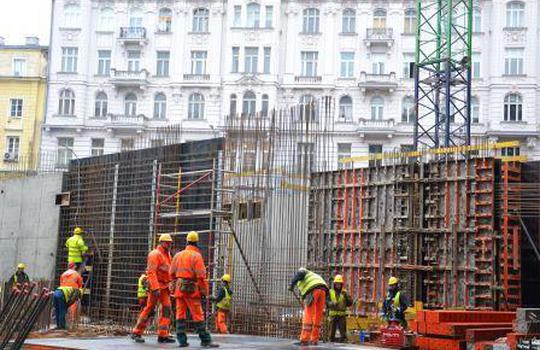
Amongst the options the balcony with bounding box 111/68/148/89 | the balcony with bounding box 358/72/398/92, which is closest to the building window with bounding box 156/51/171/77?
the balcony with bounding box 111/68/148/89

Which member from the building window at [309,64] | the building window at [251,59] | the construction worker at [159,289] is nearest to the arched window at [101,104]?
the building window at [251,59]

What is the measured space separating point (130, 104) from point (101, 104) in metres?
1.95

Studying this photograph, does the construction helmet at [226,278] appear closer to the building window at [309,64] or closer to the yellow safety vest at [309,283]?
the yellow safety vest at [309,283]

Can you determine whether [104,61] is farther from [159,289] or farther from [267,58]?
[159,289]

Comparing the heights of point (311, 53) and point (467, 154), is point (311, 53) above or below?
above

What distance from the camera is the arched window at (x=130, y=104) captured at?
178 ft

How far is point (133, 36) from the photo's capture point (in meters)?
53.9

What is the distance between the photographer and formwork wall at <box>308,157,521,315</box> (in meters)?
17.4

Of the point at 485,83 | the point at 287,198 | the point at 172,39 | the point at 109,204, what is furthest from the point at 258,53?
the point at 287,198

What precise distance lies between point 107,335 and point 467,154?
912cm

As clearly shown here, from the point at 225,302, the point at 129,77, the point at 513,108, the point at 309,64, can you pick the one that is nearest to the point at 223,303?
the point at 225,302

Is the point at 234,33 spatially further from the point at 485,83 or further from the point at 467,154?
the point at 467,154

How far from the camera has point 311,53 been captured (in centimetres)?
5325

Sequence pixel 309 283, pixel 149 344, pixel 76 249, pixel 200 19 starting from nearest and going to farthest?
pixel 149 344, pixel 309 283, pixel 76 249, pixel 200 19
